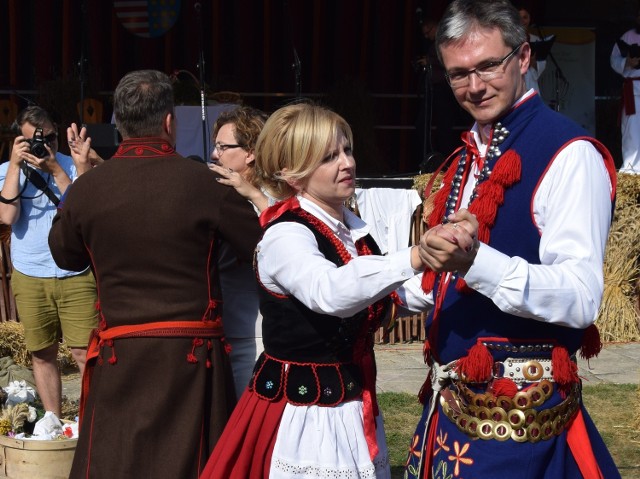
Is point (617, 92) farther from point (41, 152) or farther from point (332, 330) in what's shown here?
point (332, 330)

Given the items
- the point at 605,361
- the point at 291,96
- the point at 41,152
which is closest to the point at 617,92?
the point at 291,96

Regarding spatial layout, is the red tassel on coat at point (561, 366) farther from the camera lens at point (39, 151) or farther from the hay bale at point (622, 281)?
the hay bale at point (622, 281)

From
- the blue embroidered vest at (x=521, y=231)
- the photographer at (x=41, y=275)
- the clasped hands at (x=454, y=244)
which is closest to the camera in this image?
the clasped hands at (x=454, y=244)

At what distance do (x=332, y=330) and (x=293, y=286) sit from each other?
26 cm

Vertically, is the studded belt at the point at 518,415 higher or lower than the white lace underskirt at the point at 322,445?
higher

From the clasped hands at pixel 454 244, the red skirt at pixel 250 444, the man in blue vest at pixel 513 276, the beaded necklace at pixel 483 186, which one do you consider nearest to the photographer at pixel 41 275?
the red skirt at pixel 250 444

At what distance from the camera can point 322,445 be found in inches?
104

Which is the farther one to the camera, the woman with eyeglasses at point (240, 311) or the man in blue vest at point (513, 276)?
the woman with eyeglasses at point (240, 311)

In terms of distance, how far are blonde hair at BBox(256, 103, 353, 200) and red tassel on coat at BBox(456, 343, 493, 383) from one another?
0.66 meters

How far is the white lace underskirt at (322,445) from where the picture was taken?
2.62m

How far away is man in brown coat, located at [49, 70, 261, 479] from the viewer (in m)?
3.24

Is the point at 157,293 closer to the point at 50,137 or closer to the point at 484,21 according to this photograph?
the point at 484,21

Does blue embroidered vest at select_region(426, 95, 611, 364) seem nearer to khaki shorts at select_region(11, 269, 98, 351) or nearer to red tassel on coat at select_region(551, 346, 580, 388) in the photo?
red tassel on coat at select_region(551, 346, 580, 388)

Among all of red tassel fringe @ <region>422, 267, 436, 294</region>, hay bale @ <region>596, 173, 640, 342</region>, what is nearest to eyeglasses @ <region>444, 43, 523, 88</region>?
red tassel fringe @ <region>422, 267, 436, 294</region>
